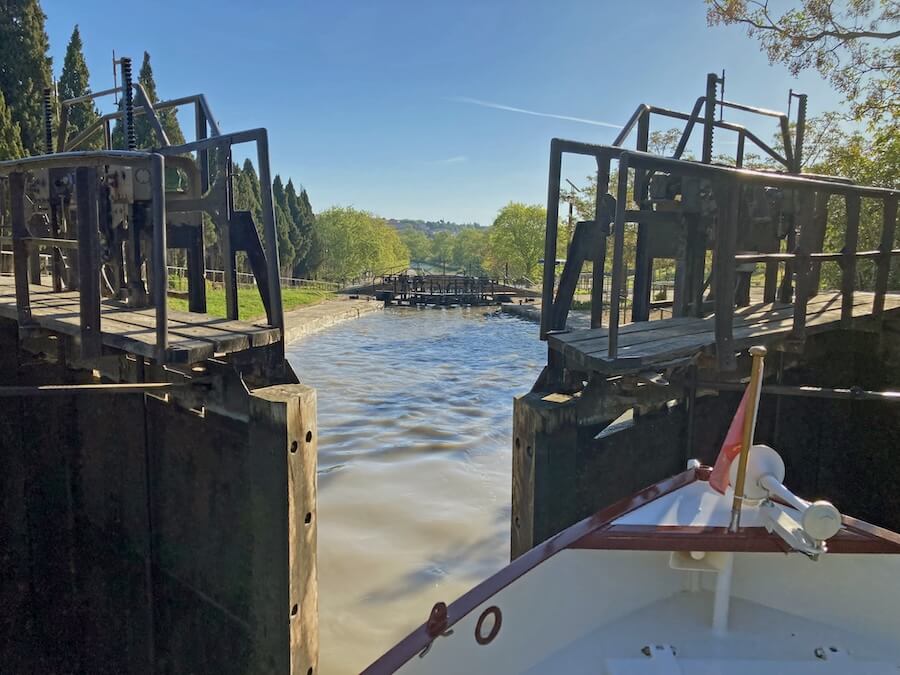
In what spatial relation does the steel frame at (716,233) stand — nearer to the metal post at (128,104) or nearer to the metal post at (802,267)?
the metal post at (802,267)

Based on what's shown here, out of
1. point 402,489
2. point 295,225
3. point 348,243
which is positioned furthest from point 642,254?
point 348,243

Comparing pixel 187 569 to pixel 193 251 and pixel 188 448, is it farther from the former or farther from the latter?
pixel 193 251

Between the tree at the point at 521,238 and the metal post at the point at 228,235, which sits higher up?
the tree at the point at 521,238

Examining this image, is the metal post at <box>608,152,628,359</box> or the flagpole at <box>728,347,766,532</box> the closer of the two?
the flagpole at <box>728,347,766,532</box>

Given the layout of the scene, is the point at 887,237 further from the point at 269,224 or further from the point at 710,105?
the point at 269,224

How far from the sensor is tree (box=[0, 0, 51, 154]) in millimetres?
26641

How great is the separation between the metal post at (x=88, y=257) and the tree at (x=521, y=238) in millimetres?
60590

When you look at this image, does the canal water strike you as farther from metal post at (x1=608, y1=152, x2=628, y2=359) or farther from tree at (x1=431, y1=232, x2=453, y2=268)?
tree at (x1=431, y1=232, x2=453, y2=268)

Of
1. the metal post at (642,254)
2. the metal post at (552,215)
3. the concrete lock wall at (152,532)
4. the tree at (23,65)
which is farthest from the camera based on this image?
the tree at (23,65)

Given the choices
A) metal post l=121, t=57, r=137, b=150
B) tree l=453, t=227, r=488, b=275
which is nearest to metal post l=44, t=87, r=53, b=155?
metal post l=121, t=57, r=137, b=150

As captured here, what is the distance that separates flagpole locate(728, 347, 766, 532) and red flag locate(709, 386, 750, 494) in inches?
3.1

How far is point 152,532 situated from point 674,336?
357cm

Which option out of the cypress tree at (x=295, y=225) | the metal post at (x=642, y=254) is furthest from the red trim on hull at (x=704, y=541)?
the cypress tree at (x=295, y=225)

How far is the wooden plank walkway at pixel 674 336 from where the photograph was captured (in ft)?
11.9
